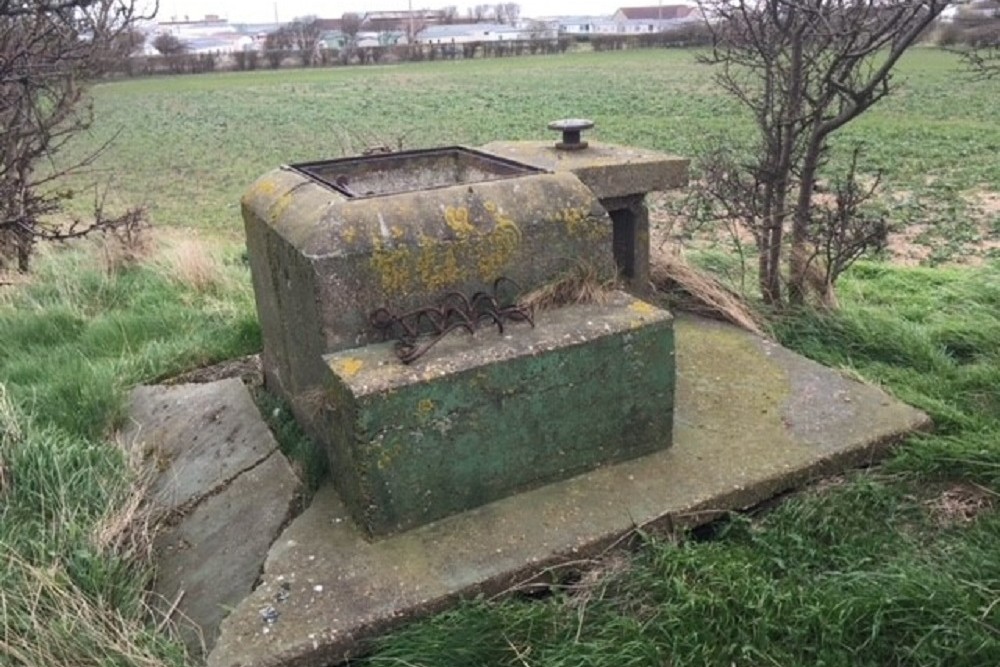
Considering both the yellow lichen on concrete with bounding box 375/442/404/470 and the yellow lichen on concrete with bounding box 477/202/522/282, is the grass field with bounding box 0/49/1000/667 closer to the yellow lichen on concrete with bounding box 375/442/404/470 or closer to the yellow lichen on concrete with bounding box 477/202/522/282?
the yellow lichen on concrete with bounding box 375/442/404/470

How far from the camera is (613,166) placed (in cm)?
445

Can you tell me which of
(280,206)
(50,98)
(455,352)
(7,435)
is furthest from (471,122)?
(455,352)

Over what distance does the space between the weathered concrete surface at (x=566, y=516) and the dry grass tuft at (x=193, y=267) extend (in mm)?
4381

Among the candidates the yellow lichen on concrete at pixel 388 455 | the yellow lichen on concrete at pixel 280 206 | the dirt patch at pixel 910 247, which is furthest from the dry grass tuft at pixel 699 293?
the dirt patch at pixel 910 247

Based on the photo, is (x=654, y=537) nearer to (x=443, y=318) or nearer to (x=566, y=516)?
(x=566, y=516)

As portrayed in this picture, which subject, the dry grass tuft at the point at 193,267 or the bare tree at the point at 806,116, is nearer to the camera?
the bare tree at the point at 806,116

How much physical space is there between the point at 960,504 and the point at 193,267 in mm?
6184

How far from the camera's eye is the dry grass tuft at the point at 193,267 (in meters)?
7.36

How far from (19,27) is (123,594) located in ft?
21.1

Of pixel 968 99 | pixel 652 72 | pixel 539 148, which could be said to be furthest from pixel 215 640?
pixel 652 72

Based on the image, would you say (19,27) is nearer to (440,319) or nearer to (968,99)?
(440,319)

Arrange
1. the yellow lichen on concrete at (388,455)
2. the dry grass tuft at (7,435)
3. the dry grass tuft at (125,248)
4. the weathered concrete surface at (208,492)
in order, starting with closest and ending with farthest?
the yellow lichen on concrete at (388,455) → the weathered concrete surface at (208,492) → the dry grass tuft at (7,435) → the dry grass tuft at (125,248)

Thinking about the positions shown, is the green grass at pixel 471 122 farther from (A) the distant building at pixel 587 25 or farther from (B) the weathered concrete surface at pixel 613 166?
(A) the distant building at pixel 587 25

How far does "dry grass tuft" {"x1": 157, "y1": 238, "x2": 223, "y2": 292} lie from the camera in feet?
24.1
